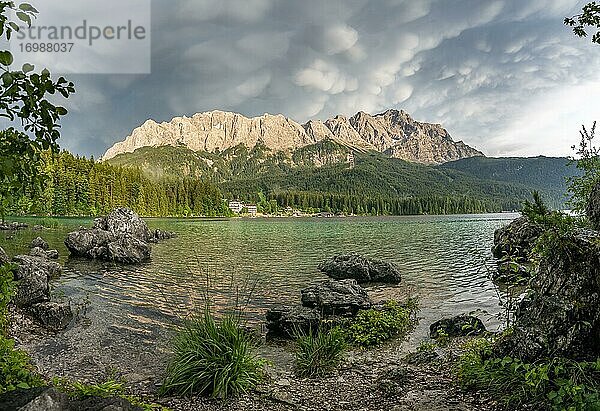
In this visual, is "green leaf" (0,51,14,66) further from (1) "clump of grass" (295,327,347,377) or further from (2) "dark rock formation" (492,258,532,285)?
(1) "clump of grass" (295,327,347,377)

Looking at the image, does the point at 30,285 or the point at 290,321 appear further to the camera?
the point at 30,285

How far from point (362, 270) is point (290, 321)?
583 inches

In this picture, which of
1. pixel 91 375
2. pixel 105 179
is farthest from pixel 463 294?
pixel 105 179

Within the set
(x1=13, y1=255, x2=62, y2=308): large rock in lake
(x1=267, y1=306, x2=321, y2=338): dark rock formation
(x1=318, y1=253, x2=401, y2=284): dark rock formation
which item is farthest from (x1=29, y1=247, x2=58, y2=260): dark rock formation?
(x1=267, y1=306, x2=321, y2=338): dark rock formation

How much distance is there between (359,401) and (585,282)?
419cm

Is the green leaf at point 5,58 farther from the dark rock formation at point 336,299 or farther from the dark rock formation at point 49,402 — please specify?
the dark rock formation at point 336,299

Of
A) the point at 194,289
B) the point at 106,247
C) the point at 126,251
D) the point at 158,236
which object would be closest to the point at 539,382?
the point at 194,289

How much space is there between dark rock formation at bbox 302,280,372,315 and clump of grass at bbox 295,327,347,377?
4993mm

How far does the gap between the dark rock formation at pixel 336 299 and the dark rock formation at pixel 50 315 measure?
888cm

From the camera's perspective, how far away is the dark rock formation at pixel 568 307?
19.7ft

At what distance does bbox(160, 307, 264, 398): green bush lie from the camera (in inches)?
301

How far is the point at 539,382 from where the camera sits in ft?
18.4

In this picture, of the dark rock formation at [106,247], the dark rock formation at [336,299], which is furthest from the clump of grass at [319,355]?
the dark rock formation at [106,247]

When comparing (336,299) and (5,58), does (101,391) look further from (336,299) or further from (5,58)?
(336,299)
